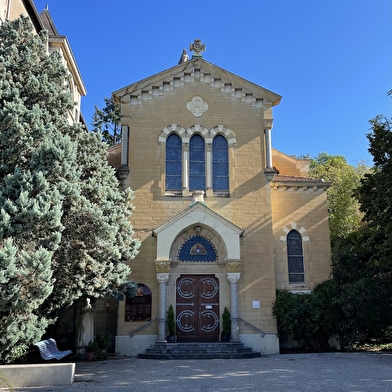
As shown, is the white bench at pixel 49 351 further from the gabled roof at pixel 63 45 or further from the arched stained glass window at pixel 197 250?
the gabled roof at pixel 63 45

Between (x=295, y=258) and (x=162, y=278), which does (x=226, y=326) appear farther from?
(x=295, y=258)

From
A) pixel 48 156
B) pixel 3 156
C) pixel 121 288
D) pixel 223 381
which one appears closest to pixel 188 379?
pixel 223 381

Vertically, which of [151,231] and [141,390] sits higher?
[151,231]

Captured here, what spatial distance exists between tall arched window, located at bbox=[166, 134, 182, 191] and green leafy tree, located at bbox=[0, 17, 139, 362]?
142 inches

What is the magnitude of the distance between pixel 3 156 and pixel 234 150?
10748mm

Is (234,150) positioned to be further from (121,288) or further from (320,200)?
(121,288)

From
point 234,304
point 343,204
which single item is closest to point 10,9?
point 234,304

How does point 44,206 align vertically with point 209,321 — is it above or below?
above

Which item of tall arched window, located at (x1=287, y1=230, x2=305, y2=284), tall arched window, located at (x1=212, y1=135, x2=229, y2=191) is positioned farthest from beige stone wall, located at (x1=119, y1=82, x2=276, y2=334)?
tall arched window, located at (x1=287, y1=230, x2=305, y2=284)

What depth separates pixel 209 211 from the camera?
62.7 feet

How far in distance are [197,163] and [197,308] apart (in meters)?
6.38

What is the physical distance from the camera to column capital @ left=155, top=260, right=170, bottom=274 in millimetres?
18450

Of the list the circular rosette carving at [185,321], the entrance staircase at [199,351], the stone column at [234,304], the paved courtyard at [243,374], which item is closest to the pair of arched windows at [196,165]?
the stone column at [234,304]

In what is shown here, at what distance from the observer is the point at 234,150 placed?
20.6 metres
